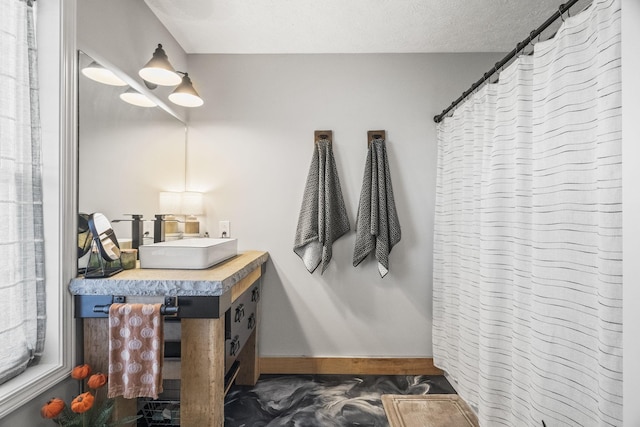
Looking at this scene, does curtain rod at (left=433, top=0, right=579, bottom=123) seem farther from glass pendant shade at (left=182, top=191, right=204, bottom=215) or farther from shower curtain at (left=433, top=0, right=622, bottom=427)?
glass pendant shade at (left=182, top=191, right=204, bottom=215)

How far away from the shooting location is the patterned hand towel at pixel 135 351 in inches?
51.3

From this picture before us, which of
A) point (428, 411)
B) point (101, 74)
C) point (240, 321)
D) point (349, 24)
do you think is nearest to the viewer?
point (101, 74)

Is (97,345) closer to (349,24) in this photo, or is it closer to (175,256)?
(175,256)

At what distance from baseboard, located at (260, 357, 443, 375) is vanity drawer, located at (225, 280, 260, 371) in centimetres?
→ 40

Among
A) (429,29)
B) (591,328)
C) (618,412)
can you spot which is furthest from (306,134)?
(618,412)

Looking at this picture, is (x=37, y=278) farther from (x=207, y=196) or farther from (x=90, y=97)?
(x=207, y=196)

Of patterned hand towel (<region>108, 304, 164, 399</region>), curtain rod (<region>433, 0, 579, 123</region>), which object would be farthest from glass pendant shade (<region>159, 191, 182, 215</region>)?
curtain rod (<region>433, 0, 579, 123</region>)

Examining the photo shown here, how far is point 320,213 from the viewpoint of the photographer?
7.61 ft

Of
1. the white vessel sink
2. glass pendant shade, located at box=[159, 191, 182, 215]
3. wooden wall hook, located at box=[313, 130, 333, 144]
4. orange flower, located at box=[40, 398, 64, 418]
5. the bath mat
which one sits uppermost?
wooden wall hook, located at box=[313, 130, 333, 144]

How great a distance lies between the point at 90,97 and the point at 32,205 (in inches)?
20.7

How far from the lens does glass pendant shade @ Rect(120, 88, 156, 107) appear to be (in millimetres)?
1734

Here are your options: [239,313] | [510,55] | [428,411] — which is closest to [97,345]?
[239,313]

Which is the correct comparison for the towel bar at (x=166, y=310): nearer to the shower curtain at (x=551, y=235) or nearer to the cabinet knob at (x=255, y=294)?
the cabinet knob at (x=255, y=294)

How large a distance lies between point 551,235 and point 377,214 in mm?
1227
